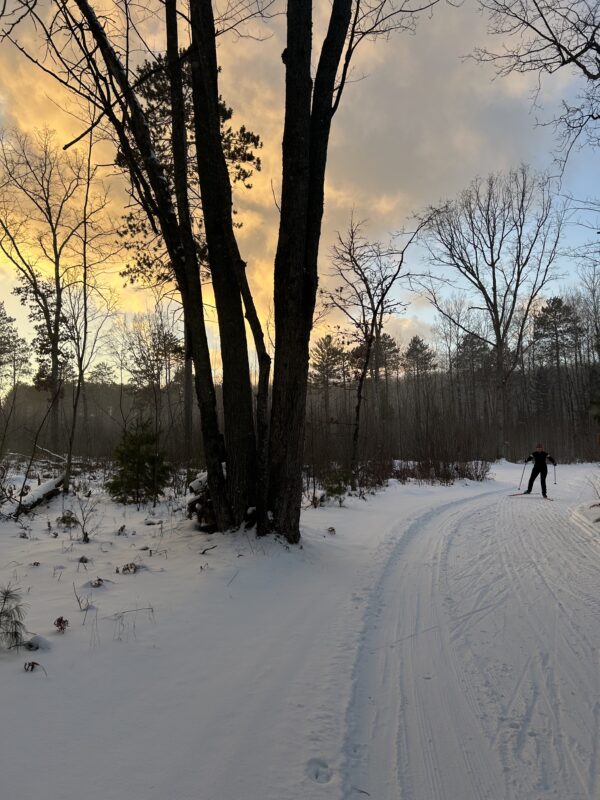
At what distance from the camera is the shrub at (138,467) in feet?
29.8

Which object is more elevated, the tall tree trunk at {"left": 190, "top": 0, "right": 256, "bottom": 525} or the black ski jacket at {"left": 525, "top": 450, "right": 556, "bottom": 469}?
the tall tree trunk at {"left": 190, "top": 0, "right": 256, "bottom": 525}

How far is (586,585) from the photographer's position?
16.5ft

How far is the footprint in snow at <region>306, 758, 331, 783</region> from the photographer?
2105 millimetres

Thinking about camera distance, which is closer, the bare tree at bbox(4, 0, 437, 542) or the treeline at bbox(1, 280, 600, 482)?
the bare tree at bbox(4, 0, 437, 542)

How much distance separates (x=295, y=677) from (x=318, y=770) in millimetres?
863

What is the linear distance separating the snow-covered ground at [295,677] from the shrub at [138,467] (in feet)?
10.1

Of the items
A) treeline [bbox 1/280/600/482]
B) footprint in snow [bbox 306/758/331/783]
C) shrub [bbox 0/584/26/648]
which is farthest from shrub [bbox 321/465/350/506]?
footprint in snow [bbox 306/758/331/783]

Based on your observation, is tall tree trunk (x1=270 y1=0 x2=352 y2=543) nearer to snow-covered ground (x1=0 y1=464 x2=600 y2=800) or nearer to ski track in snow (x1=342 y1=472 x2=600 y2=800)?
snow-covered ground (x1=0 y1=464 x2=600 y2=800)

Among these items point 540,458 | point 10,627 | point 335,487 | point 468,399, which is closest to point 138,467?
point 335,487

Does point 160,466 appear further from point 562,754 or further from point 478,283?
point 478,283

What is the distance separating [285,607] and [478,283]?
1137 inches

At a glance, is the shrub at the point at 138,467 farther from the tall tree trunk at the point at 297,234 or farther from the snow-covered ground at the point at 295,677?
the tall tree trunk at the point at 297,234

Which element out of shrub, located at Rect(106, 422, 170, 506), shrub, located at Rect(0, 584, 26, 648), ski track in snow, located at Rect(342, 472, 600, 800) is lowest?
ski track in snow, located at Rect(342, 472, 600, 800)

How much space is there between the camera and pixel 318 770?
7.09 ft
